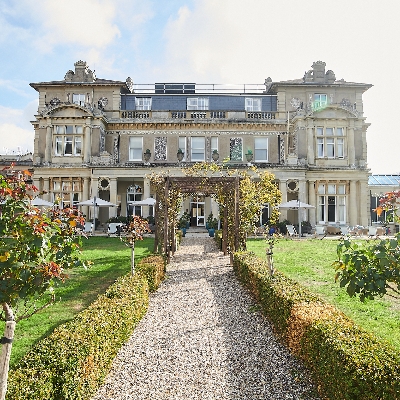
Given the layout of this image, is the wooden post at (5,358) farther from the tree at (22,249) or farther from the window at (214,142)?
the window at (214,142)

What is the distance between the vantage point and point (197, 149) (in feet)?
101

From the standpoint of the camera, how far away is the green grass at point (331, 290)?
6884 mm

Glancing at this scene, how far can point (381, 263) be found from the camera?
11.2ft

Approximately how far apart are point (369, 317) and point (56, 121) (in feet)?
88.6

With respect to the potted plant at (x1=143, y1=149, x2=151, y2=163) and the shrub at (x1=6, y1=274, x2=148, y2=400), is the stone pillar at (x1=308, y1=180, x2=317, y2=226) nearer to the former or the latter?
the potted plant at (x1=143, y1=149, x2=151, y2=163)

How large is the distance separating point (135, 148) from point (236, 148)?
8.58 meters

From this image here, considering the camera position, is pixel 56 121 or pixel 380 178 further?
pixel 380 178

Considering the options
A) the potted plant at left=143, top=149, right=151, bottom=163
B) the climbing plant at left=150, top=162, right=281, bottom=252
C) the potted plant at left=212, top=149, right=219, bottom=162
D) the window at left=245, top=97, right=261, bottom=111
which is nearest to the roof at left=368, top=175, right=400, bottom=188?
the window at left=245, top=97, right=261, bottom=111

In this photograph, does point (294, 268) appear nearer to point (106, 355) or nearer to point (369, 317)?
point (369, 317)

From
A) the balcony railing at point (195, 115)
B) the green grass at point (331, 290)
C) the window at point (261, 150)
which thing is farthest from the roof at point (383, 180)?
the green grass at point (331, 290)

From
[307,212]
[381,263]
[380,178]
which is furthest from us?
[380,178]

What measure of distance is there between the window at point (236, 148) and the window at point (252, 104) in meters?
3.54

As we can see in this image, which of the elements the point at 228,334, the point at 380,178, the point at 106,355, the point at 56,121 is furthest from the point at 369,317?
the point at 380,178

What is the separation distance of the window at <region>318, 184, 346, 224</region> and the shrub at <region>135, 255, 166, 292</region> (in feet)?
67.2
